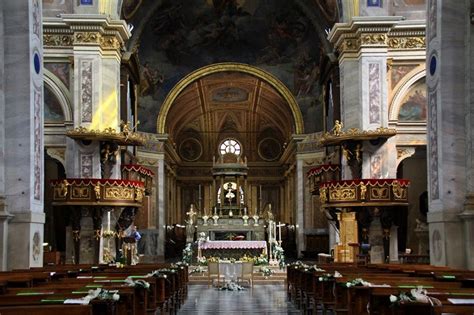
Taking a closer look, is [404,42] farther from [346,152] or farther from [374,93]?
[346,152]

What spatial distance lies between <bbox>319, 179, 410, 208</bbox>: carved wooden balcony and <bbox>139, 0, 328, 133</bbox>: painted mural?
15.1 metres

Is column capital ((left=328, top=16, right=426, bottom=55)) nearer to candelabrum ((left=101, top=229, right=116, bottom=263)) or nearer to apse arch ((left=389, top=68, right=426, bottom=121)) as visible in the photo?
apse arch ((left=389, top=68, right=426, bottom=121))

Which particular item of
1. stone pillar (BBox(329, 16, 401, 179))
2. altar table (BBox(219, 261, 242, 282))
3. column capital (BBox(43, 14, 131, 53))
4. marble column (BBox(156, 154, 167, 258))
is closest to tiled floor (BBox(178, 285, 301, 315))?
altar table (BBox(219, 261, 242, 282))

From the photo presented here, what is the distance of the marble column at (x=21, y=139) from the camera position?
14.5 meters

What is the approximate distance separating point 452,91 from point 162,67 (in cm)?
2467

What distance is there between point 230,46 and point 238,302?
2403 centimetres

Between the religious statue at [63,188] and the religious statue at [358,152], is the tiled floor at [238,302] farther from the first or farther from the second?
the religious statue at [358,152]

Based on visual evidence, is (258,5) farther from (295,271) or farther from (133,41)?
(295,271)

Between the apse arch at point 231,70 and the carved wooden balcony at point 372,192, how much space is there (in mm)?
16152

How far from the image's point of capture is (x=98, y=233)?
23328 millimetres

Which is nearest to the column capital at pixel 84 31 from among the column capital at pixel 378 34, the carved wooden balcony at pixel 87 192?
the carved wooden balcony at pixel 87 192

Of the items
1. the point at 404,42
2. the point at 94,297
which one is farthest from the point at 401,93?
the point at 94,297

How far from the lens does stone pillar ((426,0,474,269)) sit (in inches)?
566

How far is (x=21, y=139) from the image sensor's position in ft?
48.7
